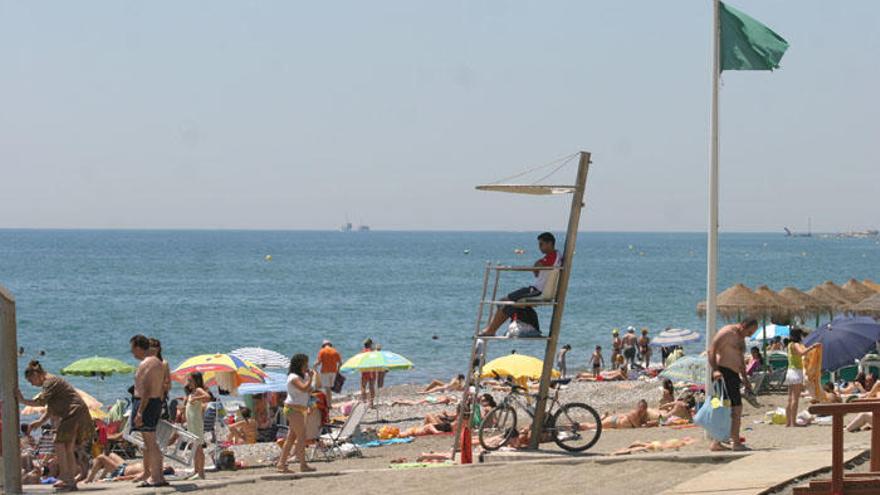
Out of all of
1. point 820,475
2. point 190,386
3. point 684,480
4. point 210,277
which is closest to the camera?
point 820,475

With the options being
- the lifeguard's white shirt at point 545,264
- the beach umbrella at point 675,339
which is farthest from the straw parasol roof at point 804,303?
the lifeguard's white shirt at point 545,264

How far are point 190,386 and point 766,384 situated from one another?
10158 mm

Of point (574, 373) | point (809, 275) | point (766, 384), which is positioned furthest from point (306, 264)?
point (766, 384)

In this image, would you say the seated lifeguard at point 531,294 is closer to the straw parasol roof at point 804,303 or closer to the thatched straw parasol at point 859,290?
the straw parasol roof at point 804,303

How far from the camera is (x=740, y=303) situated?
28562mm

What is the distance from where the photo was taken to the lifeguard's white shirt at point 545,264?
1311 cm

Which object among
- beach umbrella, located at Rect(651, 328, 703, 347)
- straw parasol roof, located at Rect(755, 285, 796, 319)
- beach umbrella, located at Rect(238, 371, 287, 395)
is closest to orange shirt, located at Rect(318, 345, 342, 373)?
beach umbrella, located at Rect(238, 371, 287, 395)

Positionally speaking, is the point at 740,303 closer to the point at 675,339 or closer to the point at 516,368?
the point at 675,339

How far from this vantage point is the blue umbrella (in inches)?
814

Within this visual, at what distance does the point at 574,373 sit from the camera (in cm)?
3644

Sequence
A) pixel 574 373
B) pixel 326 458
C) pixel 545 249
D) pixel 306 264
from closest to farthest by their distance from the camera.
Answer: pixel 545 249 < pixel 326 458 < pixel 574 373 < pixel 306 264

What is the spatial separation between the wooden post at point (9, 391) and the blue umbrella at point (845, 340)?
13.6m

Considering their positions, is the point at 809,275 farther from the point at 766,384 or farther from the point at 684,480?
the point at 684,480

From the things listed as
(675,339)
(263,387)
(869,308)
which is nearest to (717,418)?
(263,387)
